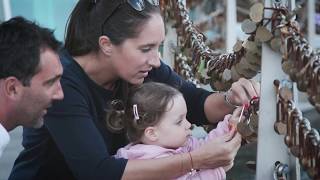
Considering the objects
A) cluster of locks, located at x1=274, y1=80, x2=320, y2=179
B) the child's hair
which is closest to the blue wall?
the child's hair

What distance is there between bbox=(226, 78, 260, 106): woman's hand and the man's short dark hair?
540 mm

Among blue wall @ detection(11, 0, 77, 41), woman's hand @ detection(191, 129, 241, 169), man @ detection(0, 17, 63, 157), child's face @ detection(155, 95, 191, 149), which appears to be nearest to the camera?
man @ detection(0, 17, 63, 157)

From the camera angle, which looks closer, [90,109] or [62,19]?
[90,109]

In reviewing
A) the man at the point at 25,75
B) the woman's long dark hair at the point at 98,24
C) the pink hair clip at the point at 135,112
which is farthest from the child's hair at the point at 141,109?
the man at the point at 25,75

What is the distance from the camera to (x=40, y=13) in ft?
16.8

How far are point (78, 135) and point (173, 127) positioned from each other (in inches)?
10.1

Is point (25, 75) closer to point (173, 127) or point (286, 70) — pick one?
point (173, 127)

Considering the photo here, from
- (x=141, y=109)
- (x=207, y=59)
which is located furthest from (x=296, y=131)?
(x=207, y=59)

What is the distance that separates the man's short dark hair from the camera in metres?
1.45

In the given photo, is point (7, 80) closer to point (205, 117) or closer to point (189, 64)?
point (205, 117)

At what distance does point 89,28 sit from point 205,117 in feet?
1.54

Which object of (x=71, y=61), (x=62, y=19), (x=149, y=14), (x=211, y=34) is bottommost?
(x=211, y=34)

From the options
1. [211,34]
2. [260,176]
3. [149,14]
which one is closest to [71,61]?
[149,14]

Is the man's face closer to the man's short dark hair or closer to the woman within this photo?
the man's short dark hair
